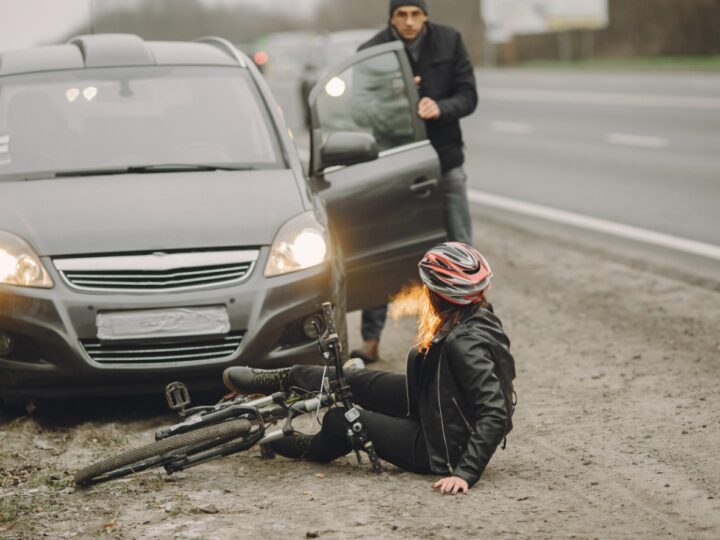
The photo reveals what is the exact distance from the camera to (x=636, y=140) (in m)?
20.8

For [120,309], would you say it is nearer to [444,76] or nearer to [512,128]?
[444,76]

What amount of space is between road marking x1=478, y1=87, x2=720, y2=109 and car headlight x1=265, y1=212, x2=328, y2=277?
1963cm

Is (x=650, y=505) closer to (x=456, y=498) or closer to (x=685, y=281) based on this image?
(x=456, y=498)

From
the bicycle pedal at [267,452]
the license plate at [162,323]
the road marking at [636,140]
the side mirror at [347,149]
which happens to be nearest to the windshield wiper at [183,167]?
the side mirror at [347,149]

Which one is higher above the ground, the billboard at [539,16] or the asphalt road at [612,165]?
the asphalt road at [612,165]

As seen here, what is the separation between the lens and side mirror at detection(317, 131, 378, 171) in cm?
731

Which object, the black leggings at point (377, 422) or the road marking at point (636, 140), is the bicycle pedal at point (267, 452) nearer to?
the black leggings at point (377, 422)

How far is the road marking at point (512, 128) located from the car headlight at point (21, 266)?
1777 cm

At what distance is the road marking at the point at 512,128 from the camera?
23.8m

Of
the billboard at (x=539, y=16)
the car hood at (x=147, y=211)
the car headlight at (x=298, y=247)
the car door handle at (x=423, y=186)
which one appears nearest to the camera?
the car hood at (x=147, y=211)

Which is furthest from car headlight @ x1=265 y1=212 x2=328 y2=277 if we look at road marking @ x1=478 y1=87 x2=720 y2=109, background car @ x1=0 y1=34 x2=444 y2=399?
road marking @ x1=478 y1=87 x2=720 y2=109

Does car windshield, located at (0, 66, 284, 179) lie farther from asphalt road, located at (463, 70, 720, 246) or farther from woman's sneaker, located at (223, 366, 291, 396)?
asphalt road, located at (463, 70, 720, 246)

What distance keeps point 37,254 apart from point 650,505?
2996 millimetres

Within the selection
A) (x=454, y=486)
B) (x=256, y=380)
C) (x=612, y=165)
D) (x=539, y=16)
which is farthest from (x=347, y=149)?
(x=539, y=16)
